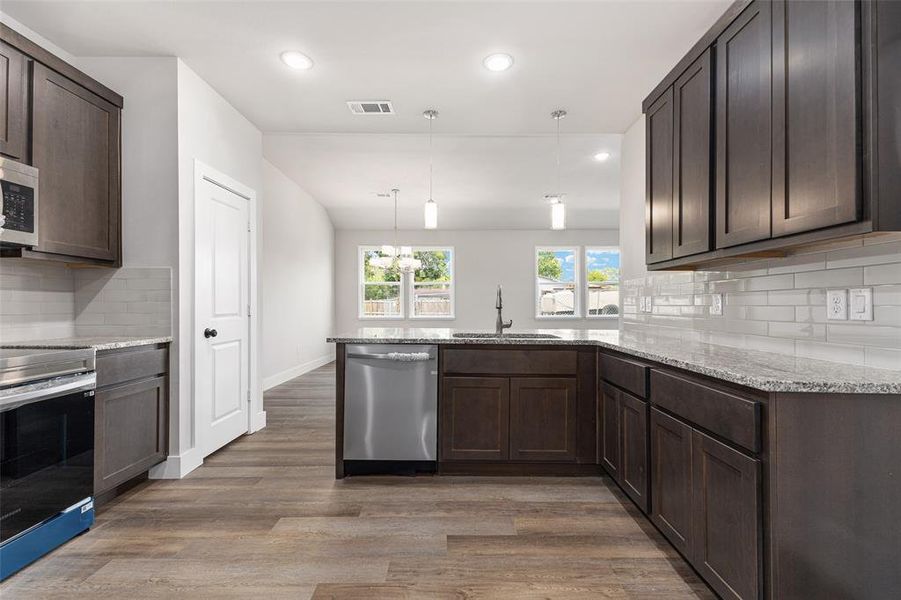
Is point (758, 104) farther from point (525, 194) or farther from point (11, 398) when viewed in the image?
point (525, 194)

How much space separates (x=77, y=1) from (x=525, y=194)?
5.88 meters

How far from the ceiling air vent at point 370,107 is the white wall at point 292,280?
2015 mm

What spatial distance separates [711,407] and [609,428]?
1.12 metres

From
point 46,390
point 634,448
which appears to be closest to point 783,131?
point 634,448

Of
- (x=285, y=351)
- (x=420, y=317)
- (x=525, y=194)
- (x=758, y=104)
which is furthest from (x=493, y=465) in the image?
(x=420, y=317)

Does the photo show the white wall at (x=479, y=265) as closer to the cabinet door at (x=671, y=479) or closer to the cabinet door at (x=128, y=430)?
the cabinet door at (x=128, y=430)

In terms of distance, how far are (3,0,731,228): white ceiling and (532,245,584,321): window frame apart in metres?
5.01

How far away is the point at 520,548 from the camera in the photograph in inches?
82.4

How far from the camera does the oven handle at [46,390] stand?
6.05ft

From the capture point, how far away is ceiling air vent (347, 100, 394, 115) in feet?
11.6

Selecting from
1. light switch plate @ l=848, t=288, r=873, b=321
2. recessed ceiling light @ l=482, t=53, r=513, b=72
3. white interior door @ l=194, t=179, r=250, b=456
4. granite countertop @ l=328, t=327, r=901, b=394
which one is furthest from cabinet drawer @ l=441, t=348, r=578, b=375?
white interior door @ l=194, t=179, r=250, b=456

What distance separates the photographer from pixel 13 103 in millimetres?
2268

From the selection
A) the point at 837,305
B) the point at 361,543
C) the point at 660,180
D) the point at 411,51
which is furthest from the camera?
the point at 411,51

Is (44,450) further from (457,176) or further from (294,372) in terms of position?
(457,176)
